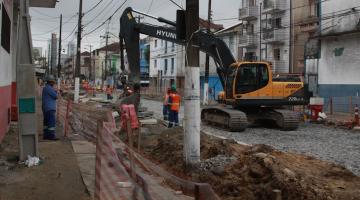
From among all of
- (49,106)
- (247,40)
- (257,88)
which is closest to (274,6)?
(247,40)

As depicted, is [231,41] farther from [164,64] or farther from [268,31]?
[164,64]

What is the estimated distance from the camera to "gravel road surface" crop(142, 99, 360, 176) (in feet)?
45.5

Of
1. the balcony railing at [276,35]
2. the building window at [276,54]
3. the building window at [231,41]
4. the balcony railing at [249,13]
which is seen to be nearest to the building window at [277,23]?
the balcony railing at [276,35]

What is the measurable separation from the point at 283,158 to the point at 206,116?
42.6 ft

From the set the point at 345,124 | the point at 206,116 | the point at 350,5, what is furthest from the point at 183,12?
the point at 350,5

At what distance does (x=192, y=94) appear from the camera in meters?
10.5

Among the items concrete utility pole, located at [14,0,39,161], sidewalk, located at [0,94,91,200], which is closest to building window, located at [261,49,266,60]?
sidewalk, located at [0,94,91,200]

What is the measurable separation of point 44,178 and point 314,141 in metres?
11.1

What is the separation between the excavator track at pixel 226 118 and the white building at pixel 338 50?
1411 centimetres

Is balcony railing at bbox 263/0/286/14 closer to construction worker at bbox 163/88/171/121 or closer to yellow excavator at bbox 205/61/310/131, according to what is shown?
yellow excavator at bbox 205/61/310/131

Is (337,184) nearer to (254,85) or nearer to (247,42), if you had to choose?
(254,85)

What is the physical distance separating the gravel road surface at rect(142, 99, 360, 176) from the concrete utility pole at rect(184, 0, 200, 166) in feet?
12.2

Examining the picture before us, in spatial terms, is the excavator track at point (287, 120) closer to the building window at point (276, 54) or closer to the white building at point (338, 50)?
the white building at point (338, 50)

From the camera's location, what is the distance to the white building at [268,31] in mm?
53600
